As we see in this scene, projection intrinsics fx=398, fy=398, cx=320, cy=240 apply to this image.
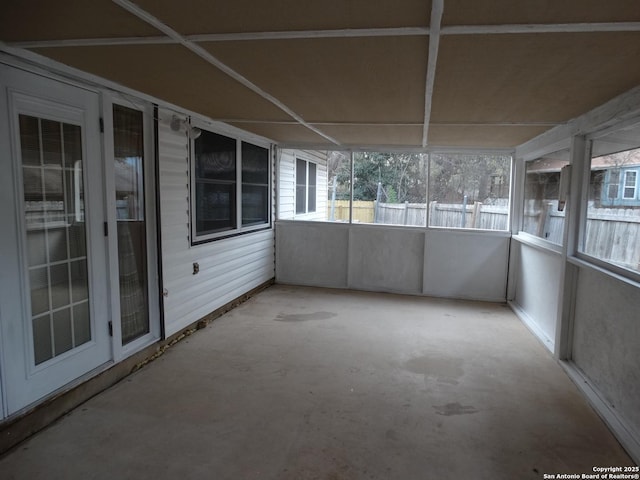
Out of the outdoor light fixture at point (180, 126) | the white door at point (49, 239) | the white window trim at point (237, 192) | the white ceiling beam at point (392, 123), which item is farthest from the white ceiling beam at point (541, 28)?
the white window trim at point (237, 192)

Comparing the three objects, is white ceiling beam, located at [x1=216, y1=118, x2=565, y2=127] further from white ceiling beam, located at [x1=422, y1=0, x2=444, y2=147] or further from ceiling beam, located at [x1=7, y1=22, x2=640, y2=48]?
ceiling beam, located at [x1=7, y1=22, x2=640, y2=48]

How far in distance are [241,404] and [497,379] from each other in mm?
2101

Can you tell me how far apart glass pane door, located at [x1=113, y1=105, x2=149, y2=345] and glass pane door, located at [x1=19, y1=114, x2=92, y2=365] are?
37 centimetres

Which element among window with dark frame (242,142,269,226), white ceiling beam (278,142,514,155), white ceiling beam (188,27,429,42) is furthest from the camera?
white ceiling beam (278,142,514,155)

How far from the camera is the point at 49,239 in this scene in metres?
2.59

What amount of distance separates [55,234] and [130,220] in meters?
0.71

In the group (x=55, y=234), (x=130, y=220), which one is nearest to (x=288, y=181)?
(x=130, y=220)

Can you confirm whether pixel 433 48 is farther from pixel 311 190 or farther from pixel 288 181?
pixel 311 190

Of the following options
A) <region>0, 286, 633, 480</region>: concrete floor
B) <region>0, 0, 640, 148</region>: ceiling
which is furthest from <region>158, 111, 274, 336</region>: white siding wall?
<region>0, 0, 640, 148</region>: ceiling

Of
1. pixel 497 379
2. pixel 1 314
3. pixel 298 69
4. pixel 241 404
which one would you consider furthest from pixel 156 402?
pixel 497 379

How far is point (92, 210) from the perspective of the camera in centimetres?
288

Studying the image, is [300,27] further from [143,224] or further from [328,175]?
[328,175]

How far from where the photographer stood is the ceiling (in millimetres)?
1669

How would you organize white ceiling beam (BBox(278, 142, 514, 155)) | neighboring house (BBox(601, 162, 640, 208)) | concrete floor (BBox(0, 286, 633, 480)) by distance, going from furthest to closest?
1. white ceiling beam (BBox(278, 142, 514, 155))
2. neighboring house (BBox(601, 162, 640, 208))
3. concrete floor (BBox(0, 286, 633, 480))
